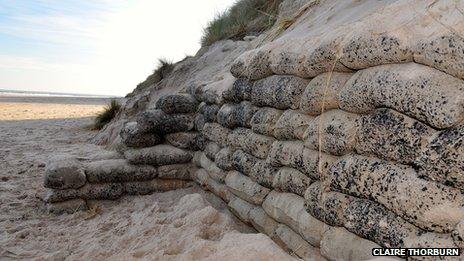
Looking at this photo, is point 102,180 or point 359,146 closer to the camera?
point 359,146

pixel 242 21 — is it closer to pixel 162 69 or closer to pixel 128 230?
pixel 162 69

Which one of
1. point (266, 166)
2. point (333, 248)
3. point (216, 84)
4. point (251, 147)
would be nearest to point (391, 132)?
point (333, 248)

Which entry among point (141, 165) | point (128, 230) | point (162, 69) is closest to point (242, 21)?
point (162, 69)

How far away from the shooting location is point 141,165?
4266mm

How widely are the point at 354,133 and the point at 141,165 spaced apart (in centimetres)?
278

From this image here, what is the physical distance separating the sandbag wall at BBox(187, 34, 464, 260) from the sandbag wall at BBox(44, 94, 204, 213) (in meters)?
1.34

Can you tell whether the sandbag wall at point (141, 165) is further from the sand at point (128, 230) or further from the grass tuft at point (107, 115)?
the grass tuft at point (107, 115)

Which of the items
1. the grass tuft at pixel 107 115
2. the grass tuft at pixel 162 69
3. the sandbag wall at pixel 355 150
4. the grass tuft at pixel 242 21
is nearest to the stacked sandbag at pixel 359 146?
the sandbag wall at pixel 355 150

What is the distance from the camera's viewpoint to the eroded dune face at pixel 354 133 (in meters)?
1.59

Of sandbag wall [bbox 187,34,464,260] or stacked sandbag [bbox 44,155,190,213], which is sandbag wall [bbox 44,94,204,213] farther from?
sandbag wall [bbox 187,34,464,260]

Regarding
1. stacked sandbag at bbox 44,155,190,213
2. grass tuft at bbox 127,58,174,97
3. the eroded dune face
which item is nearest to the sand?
stacked sandbag at bbox 44,155,190,213

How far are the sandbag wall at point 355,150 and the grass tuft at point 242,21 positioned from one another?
375 centimetres

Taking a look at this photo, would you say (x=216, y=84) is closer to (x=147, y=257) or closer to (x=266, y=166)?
(x=266, y=166)

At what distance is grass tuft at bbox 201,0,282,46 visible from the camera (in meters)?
6.85
